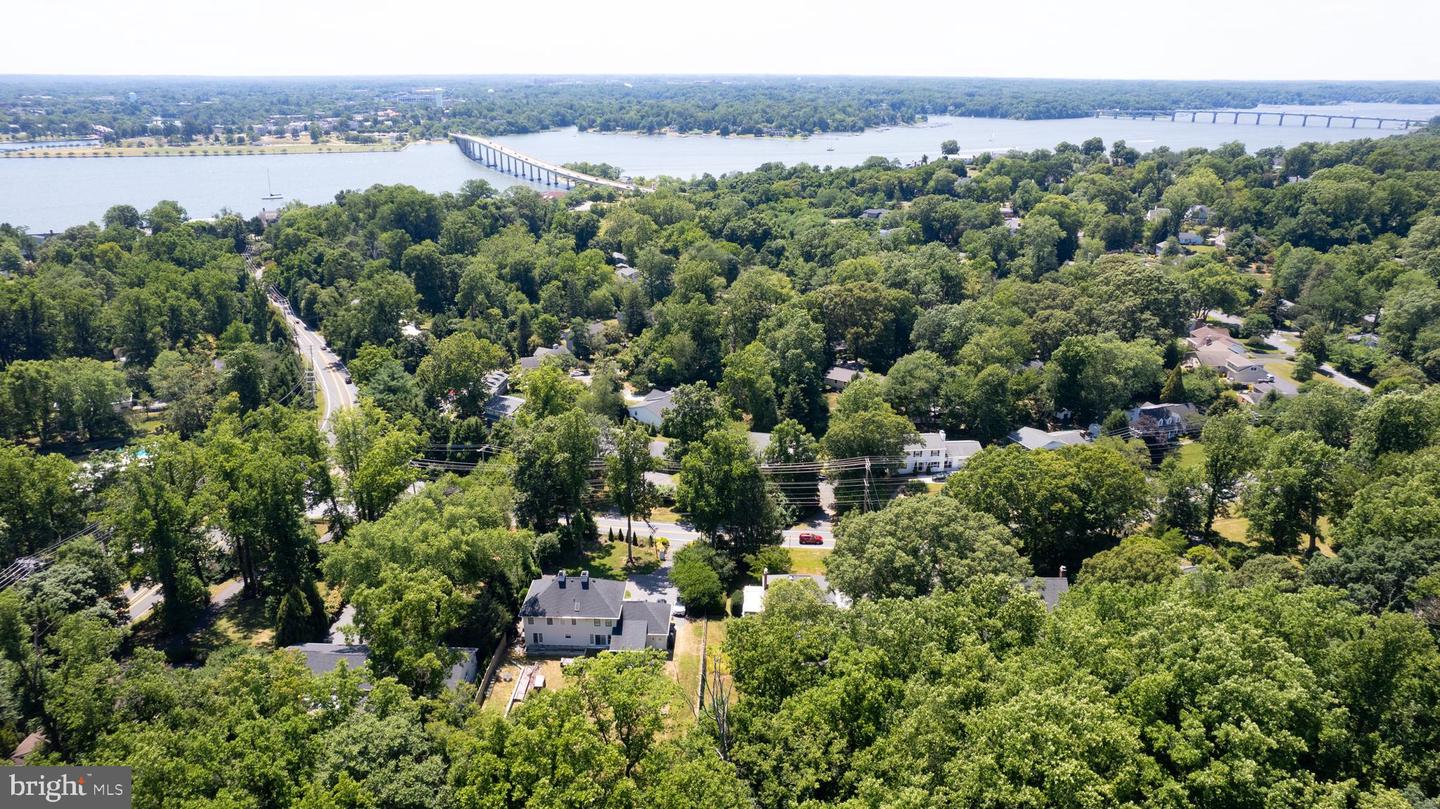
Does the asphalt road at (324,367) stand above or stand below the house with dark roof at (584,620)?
above

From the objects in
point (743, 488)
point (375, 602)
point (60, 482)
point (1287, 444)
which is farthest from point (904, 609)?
point (60, 482)

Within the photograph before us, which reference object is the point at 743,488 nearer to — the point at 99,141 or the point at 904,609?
the point at 904,609

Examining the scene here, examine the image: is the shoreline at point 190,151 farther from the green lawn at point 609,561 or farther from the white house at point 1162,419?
the white house at point 1162,419

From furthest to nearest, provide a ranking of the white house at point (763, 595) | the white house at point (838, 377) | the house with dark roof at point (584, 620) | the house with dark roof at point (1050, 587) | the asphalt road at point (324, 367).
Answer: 1. the white house at point (838, 377)
2. the asphalt road at point (324, 367)
3. the house with dark roof at point (584, 620)
4. the white house at point (763, 595)
5. the house with dark roof at point (1050, 587)

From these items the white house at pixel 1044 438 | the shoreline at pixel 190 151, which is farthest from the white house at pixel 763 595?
the shoreline at pixel 190 151

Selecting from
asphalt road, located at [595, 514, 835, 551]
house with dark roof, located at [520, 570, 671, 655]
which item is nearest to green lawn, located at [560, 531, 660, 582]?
asphalt road, located at [595, 514, 835, 551]

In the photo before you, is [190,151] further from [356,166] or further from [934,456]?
[934,456]
